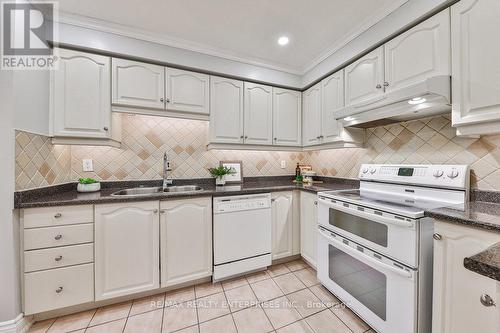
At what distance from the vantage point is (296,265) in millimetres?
2328

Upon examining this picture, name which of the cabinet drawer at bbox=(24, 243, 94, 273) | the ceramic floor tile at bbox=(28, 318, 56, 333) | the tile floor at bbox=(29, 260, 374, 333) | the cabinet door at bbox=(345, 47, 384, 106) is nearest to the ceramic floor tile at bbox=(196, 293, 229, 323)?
the tile floor at bbox=(29, 260, 374, 333)

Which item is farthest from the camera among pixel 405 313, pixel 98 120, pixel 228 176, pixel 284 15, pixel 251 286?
pixel 228 176

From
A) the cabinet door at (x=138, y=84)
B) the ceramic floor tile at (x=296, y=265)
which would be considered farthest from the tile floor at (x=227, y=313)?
the cabinet door at (x=138, y=84)

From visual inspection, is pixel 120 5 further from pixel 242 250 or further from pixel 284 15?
pixel 242 250

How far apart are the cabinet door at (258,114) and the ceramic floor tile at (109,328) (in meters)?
1.92

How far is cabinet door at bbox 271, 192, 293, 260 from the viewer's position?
7.30 ft

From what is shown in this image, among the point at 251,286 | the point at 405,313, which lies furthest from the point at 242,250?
the point at 405,313

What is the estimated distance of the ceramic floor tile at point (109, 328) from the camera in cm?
142

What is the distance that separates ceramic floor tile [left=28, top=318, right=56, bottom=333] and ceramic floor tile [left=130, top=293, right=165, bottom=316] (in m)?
0.53

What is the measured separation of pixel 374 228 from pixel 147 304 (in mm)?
1871

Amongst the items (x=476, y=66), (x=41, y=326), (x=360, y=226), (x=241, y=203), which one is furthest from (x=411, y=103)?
(x=41, y=326)

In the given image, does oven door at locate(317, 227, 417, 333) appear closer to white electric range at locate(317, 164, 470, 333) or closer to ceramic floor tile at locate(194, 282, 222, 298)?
white electric range at locate(317, 164, 470, 333)

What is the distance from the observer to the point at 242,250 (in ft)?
6.70

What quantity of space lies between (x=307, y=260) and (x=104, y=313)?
189 cm
